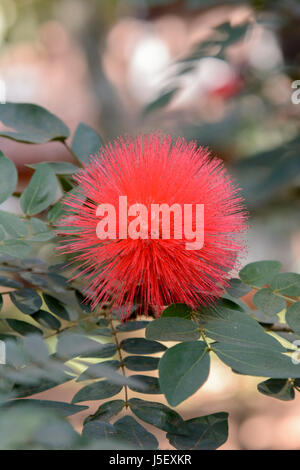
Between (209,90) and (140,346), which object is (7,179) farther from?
(209,90)

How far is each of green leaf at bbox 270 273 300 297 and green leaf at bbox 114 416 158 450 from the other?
0.20 meters

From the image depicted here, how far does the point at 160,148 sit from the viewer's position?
1.57ft

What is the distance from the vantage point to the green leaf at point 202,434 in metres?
0.36

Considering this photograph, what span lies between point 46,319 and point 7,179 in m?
0.15

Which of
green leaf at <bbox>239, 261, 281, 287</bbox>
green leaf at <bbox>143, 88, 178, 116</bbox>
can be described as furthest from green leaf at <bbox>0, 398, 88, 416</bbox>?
green leaf at <bbox>143, 88, 178, 116</bbox>

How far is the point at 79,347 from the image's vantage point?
1.49 feet

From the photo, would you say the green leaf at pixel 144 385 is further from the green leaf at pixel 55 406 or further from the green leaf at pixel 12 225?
the green leaf at pixel 12 225

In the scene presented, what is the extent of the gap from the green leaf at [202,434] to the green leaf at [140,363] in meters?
0.08

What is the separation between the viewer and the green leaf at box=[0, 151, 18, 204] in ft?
1.67

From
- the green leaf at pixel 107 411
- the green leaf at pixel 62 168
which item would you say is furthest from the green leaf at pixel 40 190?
the green leaf at pixel 107 411

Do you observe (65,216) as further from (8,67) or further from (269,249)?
(8,67)

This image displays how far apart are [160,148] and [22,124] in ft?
0.68

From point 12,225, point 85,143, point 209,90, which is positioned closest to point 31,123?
point 85,143

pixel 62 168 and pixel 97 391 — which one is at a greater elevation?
pixel 62 168
